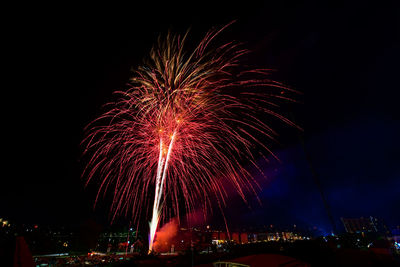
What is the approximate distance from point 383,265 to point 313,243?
13.5 feet

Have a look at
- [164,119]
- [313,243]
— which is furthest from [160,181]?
[313,243]

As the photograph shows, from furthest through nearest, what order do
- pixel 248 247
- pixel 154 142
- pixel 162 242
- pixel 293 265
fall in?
1. pixel 162 242
2. pixel 154 142
3. pixel 248 247
4. pixel 293 265

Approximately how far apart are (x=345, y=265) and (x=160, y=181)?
1223 cm

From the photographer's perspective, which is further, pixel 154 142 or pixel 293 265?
pixel 154 142

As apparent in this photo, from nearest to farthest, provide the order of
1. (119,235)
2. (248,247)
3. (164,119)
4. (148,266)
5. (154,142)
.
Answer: (148,266) → (248,247) → (164,119) → (154,142) → (119,235)

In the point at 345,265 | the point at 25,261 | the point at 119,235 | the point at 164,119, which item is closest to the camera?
the point at 25,261

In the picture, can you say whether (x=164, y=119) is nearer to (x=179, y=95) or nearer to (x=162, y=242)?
(x=179, y=95)

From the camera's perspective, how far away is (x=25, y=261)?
3.25 m

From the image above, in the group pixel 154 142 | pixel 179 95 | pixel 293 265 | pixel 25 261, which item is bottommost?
pixel 293 265

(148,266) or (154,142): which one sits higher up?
(154,142)

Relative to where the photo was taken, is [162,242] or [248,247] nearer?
[248,247]

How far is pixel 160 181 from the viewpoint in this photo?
14.5 meters

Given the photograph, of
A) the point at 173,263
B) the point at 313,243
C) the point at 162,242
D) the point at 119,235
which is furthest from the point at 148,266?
the point at 119,235

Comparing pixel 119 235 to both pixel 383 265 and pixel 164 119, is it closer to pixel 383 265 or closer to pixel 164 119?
pixel 164 119
